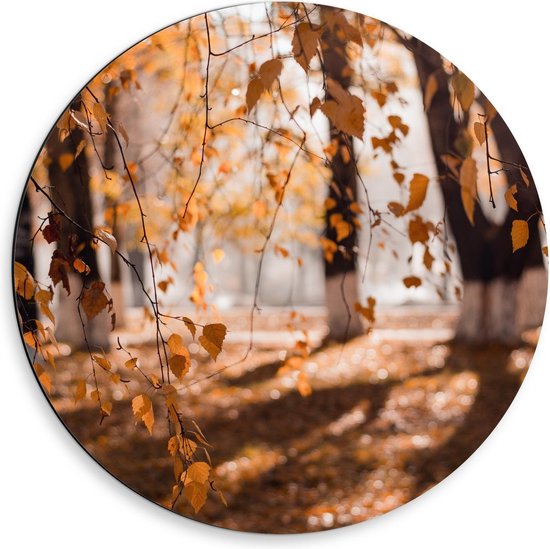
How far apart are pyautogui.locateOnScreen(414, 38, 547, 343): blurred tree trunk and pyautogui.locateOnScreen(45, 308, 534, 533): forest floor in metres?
0.07

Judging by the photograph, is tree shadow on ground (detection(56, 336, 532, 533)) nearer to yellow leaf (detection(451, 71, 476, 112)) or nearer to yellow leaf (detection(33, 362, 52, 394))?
yellow leaf (detection(33, 362, 52, 394))

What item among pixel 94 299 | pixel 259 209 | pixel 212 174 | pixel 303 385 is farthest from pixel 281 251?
pixel 94 299

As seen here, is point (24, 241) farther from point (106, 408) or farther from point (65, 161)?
point (106, 408)

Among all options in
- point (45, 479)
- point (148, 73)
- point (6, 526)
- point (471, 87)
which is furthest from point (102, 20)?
point (6, 526)

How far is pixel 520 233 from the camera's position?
151 centimetres

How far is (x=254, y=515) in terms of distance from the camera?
1.54m

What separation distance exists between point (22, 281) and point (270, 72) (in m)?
0.68

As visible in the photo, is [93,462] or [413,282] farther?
[413,282]

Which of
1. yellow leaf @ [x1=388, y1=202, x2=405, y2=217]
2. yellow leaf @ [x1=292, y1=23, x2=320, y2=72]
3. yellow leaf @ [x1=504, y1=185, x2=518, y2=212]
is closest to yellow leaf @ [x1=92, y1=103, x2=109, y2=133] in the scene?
yellow leaf @ [x1=292, y1=23, x2=320, y2=72]

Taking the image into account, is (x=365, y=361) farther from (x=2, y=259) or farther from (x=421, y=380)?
(x=2, y=259)

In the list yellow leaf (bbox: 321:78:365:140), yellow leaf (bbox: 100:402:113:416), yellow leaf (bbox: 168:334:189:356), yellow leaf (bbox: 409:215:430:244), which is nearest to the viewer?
yellow leaf (bbox: 321:78:365:140)

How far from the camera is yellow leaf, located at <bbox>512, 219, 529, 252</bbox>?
1511 millimetres

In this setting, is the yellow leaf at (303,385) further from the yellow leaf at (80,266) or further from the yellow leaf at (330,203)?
the yellow leaf at (80,266)

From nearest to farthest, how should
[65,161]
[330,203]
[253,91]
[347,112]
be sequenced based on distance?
1. [347,112]
2. [253,91]
3. [65,161]
4. [330,203]
